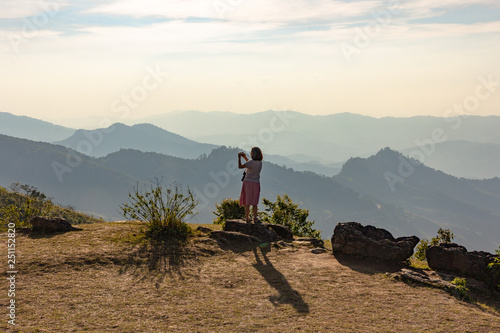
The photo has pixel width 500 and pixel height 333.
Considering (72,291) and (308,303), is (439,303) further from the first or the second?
(72,291)

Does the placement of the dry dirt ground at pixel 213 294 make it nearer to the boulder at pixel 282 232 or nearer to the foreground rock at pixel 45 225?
the foreground rock at pixel 45 225

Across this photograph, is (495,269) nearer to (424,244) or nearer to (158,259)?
(424,244)

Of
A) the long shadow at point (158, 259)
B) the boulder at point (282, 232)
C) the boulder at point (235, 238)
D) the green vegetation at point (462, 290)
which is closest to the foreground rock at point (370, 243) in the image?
the green vegetation at point (462, 290)

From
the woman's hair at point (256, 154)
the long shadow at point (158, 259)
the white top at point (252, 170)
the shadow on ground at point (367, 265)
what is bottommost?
the shadow on ground at point (367, 265)

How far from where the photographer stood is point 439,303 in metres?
8.96

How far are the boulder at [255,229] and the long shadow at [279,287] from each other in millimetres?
1810

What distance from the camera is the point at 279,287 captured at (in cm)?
962

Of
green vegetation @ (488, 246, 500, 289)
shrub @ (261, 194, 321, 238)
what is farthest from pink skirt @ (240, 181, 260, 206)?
green vegetation @ (488, 246, 500, 289)

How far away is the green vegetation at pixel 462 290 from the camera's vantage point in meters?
9.43

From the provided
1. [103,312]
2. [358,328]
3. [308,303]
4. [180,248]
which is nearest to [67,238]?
[180,248]

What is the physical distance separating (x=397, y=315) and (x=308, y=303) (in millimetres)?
1789

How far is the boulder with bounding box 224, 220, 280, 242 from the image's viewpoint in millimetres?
13898

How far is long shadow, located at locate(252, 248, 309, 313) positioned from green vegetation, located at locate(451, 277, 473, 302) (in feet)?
12.5

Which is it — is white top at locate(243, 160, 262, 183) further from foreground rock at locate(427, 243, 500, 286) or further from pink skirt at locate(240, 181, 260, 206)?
foreground rock at locate(427, 243, 500, 286)
